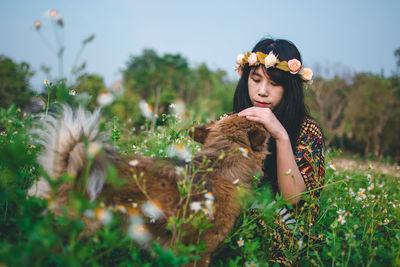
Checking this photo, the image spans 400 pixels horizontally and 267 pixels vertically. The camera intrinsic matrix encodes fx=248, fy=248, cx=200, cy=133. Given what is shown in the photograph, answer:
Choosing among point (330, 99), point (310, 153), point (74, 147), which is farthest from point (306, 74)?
point (330, 99)

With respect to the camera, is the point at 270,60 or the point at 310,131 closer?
the point at 270,60

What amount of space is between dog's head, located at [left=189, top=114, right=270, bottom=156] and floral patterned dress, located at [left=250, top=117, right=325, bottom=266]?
0.57 m

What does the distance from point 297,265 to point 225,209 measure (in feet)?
3.32

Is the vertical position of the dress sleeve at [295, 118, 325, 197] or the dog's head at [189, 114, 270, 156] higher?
the dog's head at [189, 114, 270, 156]

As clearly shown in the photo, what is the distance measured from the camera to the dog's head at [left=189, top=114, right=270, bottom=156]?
281 cm

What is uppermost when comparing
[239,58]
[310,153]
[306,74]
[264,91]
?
[239,58]

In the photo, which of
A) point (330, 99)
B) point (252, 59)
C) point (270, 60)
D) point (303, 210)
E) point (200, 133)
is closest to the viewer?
point (200, 133)

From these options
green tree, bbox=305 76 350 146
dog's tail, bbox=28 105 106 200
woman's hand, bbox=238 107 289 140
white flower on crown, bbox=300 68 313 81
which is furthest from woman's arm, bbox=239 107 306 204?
green tree, bbox=305 76 350 146

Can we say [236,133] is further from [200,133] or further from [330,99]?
[330,99]

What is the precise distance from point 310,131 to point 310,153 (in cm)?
48

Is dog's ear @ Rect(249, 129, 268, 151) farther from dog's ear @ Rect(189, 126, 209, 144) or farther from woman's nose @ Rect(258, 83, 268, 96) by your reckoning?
woman's nose @ Rect(258, 83, 268, 96)

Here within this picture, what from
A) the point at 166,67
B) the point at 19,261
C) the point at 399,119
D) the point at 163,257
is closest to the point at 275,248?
the point at 163,257

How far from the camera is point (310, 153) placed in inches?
123

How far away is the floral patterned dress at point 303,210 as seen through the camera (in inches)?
100.0
